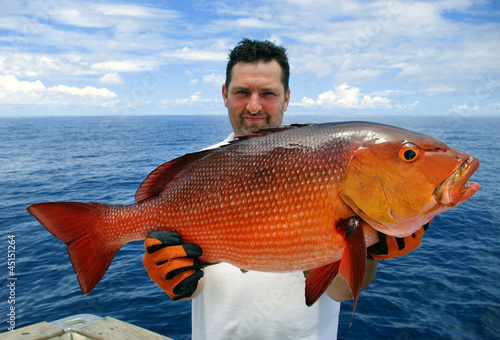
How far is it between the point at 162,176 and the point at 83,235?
0.67 meters

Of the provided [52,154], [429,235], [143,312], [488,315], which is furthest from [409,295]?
[52,154]

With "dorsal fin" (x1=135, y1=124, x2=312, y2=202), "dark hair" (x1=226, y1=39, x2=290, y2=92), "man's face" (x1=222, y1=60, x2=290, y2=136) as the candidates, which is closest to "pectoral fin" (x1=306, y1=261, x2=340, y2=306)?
"dorsal fin" (x1=135, y1=124, x2=312, y2=202)

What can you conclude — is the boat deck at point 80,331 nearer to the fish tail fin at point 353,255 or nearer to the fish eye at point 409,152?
the fish tail fin at point 353,255

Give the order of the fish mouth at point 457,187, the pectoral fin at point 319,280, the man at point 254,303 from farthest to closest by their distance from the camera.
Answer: the man at point 254,303
the pectoral fin at point 319,280
the fish mouth at point 457,187

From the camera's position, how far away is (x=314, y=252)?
6.48ft

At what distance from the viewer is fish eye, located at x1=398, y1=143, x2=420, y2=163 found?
192 cm

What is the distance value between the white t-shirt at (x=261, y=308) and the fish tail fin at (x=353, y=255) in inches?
43.2

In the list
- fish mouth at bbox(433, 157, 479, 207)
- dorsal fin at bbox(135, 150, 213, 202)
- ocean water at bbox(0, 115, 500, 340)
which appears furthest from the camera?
ocean water at bbox(0, 115, 500, 340)

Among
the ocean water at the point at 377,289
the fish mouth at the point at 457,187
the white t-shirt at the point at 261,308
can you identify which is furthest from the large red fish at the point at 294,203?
the ocean water at the point at 377,289

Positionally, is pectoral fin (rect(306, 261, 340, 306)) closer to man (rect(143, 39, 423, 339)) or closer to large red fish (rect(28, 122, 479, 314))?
large red fish (rect(28, 122, 479, 314))

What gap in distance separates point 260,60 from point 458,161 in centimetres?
210

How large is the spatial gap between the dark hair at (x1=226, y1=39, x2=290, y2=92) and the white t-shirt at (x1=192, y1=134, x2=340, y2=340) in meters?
1.98

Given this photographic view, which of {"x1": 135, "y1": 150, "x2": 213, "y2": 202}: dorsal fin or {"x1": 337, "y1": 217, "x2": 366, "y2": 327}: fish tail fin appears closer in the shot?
{"x1": 337, "y1": 217, "x2": 366, "y2": 327}: fish tail fin

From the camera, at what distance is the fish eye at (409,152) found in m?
1.92
